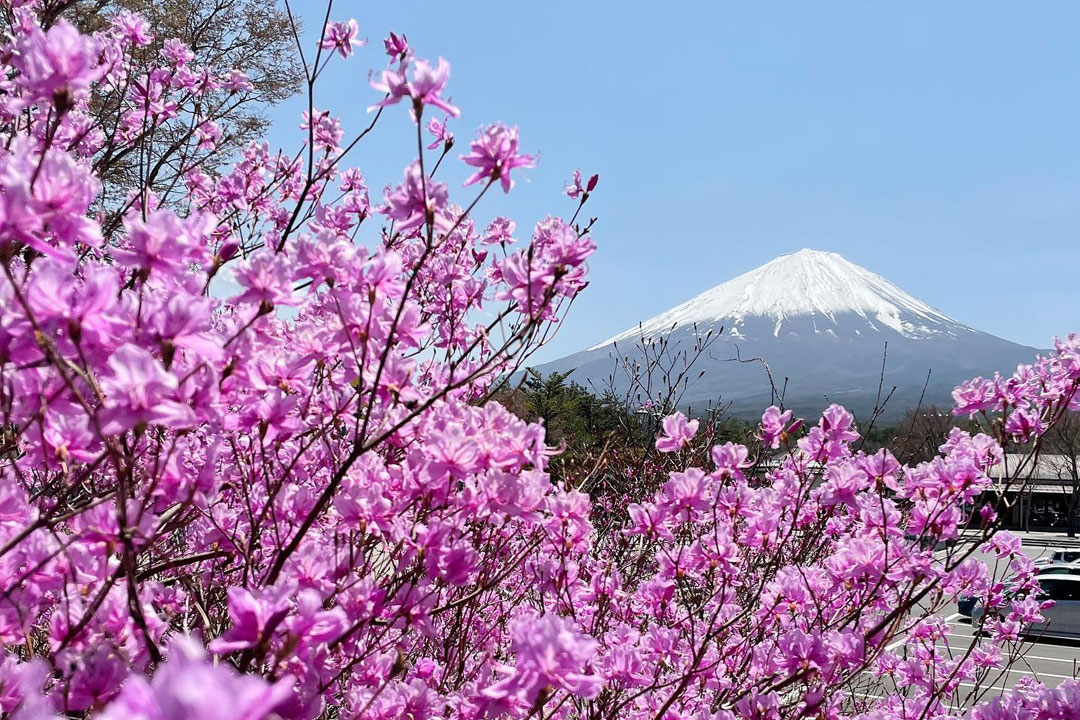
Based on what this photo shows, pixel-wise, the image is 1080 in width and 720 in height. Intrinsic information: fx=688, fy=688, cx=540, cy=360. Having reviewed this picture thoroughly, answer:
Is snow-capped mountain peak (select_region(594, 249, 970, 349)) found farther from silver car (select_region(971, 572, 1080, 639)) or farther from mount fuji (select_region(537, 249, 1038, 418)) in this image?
silver car (select_region(971, 572, 1080, 639))

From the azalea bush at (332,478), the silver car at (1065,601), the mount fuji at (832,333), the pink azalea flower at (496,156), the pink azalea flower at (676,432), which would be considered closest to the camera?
the azalea bush at (332,478)

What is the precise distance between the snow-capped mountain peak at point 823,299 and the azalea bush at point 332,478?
469 ft

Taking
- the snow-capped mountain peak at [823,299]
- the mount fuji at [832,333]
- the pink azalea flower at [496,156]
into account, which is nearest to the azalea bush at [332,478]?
the pink azalea flower at [496,156]

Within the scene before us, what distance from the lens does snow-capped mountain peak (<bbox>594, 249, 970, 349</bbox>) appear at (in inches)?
5792

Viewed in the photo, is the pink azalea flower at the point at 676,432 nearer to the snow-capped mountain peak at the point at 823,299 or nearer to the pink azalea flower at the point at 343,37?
the pink azalea flower at the point at 343,37

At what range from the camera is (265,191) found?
3.58 metres

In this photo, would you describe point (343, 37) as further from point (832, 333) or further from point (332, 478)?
point (832, 333)

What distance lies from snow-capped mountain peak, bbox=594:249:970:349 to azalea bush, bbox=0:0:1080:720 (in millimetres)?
143055

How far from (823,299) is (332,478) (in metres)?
161

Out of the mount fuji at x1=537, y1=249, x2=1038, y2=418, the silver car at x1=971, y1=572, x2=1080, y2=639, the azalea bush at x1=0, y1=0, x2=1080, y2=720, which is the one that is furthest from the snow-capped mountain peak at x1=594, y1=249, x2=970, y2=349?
the azalea bush at x1=0, y1=0, x2=1080, y2=720

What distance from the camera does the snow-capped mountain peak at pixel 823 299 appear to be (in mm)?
147125

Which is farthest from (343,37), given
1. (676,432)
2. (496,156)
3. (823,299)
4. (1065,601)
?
(823,299)

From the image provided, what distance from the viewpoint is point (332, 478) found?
1.74 m

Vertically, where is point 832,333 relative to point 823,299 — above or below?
below
